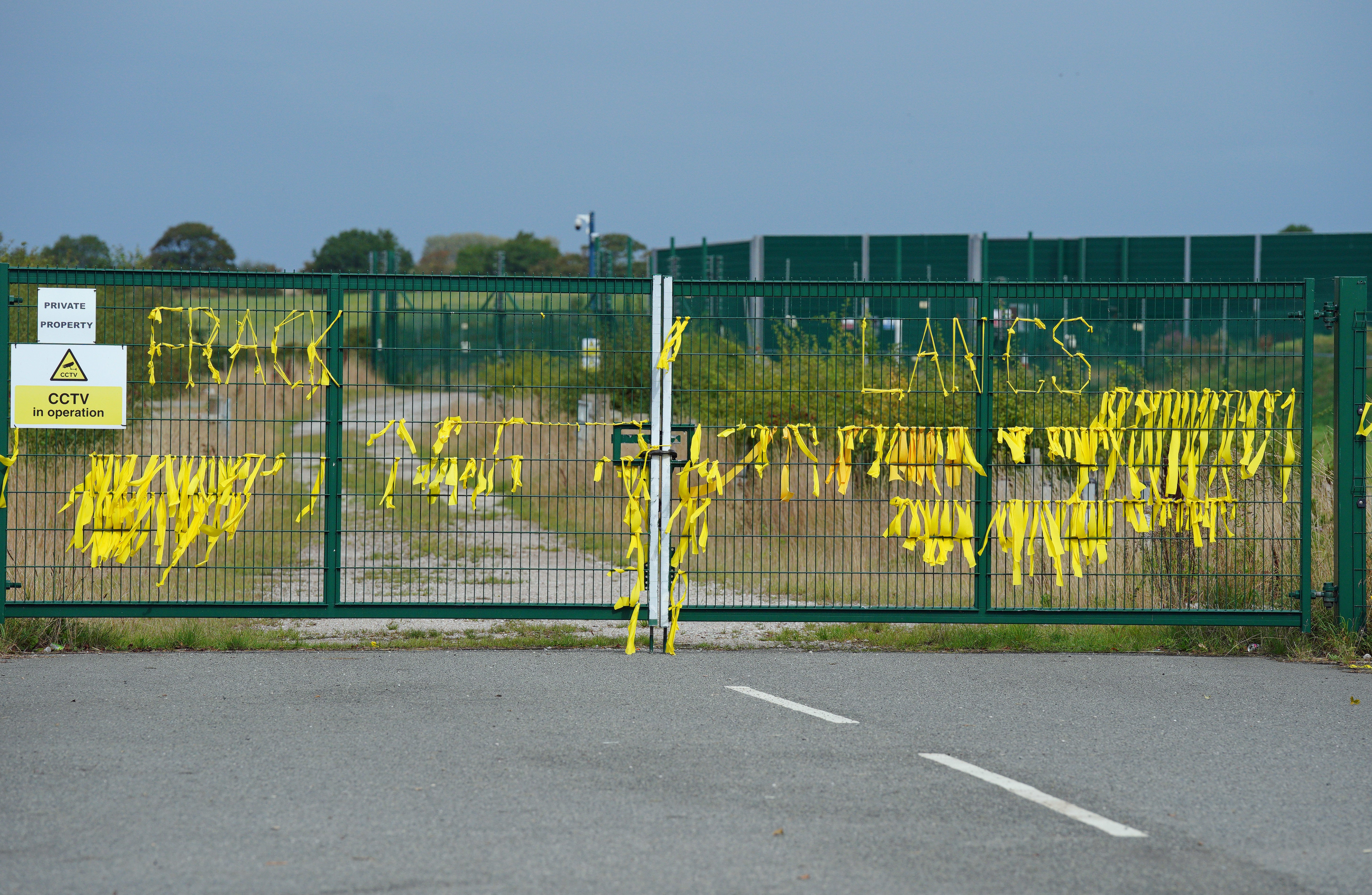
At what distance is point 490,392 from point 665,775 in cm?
376

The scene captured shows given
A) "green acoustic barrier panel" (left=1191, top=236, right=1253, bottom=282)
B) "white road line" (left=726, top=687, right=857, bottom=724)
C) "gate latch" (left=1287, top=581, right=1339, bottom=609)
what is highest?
"green acoustic barrier panel" (left=1191, top=236, right=1253, bottom=282)

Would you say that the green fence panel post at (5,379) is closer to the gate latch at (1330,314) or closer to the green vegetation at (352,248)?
the gate latch at (1330,314)

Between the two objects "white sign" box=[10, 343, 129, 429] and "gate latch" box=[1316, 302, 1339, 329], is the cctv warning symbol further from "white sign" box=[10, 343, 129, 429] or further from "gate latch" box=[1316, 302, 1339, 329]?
"gate latch" box=[1316, 302, 1339, 329]

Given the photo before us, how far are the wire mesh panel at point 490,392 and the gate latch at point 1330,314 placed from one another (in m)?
4.52

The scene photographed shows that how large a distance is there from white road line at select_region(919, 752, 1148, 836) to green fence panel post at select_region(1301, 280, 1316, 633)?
4.01 meters

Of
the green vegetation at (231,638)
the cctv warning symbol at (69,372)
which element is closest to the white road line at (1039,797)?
the green vegetation at (231,638)

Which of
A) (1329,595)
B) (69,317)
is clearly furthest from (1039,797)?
(69,317)

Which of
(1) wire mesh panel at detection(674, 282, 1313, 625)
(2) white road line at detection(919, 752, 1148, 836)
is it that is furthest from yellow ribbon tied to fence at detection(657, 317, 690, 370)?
(2) white road line at detection(919, 752, 1148, 836)

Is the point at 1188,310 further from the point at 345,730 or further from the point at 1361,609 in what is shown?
the point at 345,730

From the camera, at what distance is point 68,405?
8.49 meters

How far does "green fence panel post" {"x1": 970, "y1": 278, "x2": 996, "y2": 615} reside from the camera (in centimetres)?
859

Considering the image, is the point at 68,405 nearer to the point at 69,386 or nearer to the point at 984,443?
the point at 69,386

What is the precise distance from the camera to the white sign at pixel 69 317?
845cm

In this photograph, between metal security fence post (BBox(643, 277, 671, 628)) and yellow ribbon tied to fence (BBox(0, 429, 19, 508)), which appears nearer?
yellow ribbon tied to fence (BBox(0, 429, 19, 508))
